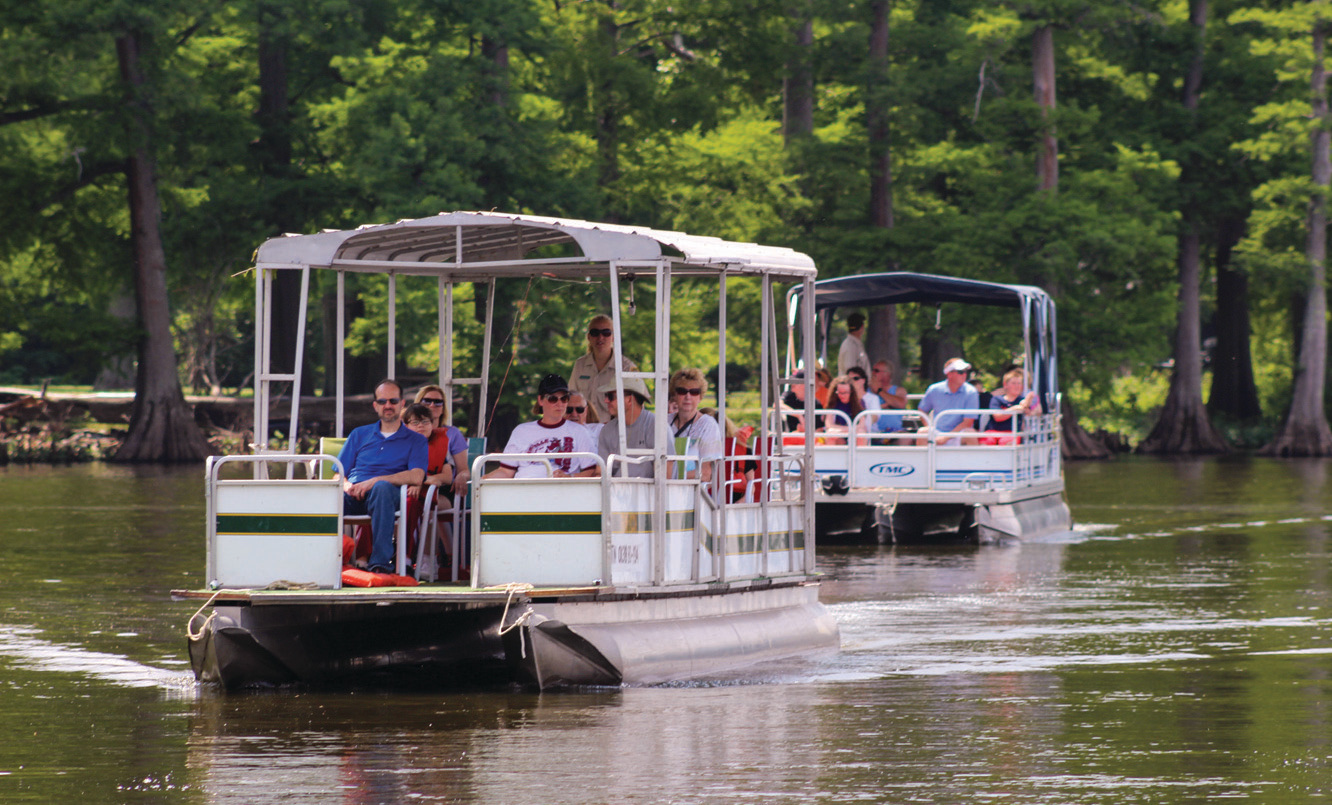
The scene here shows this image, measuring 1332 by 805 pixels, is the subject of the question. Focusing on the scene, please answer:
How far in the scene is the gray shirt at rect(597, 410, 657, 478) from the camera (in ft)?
45.7

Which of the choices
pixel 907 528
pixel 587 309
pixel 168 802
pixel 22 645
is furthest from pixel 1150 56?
pixel 168 802

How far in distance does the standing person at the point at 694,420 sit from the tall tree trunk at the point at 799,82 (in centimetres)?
3718

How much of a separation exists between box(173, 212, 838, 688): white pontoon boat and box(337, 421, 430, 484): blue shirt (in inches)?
11.9

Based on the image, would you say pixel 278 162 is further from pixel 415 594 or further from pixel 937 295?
pixel 415 594

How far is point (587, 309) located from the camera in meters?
47.5

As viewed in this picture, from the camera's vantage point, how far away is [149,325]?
5138 centimetres

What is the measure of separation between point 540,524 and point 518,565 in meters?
0.27

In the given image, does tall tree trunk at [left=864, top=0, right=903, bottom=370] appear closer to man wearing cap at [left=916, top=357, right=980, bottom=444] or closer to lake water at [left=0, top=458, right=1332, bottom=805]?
man wearing cap at [left=916, top=357, right=980, bottom=444]

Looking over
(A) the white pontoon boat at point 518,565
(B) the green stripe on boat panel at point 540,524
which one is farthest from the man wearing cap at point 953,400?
(B) the green stripe on boat panel at point 540,524

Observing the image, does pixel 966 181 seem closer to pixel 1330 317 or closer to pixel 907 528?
pixel 1330 317

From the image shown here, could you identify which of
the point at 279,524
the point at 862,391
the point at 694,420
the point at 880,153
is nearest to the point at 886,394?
the point at 862,391

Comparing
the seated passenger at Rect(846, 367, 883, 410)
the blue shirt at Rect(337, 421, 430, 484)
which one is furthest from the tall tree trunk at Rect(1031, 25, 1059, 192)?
the blue shirt at Rect(337, 421, 430, 484)

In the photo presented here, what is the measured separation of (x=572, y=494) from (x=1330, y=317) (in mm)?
53672

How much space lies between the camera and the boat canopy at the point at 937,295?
28.2 metres
